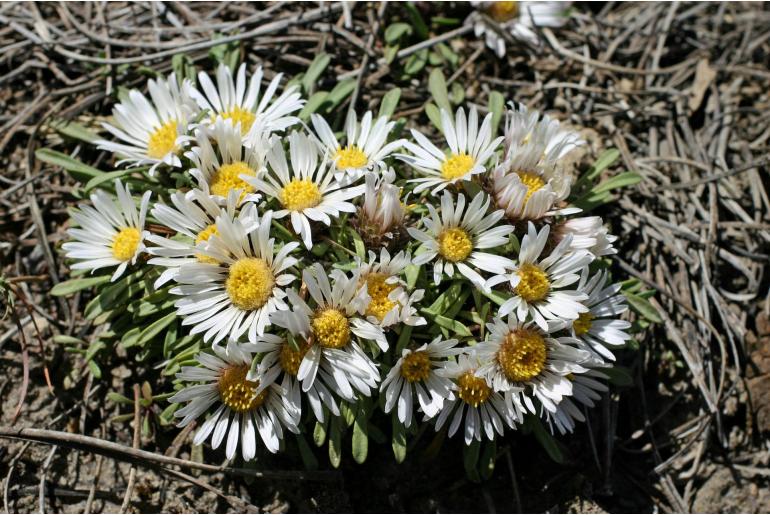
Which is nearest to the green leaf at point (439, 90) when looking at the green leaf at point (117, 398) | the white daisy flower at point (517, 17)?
the white daisy flower at point (517, 17)

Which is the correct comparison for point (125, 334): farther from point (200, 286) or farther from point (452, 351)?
point (452, 351)

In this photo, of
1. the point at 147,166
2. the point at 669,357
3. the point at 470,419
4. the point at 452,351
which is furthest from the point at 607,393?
the point at 147,166

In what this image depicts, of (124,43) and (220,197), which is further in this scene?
(124,43)

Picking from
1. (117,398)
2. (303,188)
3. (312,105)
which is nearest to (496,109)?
(312,105)

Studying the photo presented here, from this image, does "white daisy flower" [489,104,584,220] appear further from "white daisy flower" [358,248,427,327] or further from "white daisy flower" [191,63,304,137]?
"white daisy flower" [191,63,304,137]

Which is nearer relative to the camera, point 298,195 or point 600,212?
point 298,195

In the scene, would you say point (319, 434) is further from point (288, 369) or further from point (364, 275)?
point (364, 275)

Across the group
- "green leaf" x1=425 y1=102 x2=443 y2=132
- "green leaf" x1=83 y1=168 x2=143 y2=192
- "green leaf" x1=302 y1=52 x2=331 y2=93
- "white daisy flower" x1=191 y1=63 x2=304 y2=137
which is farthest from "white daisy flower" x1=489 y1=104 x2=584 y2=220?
"green leaf" x1=83 y1=168 x2=143 y2=192
